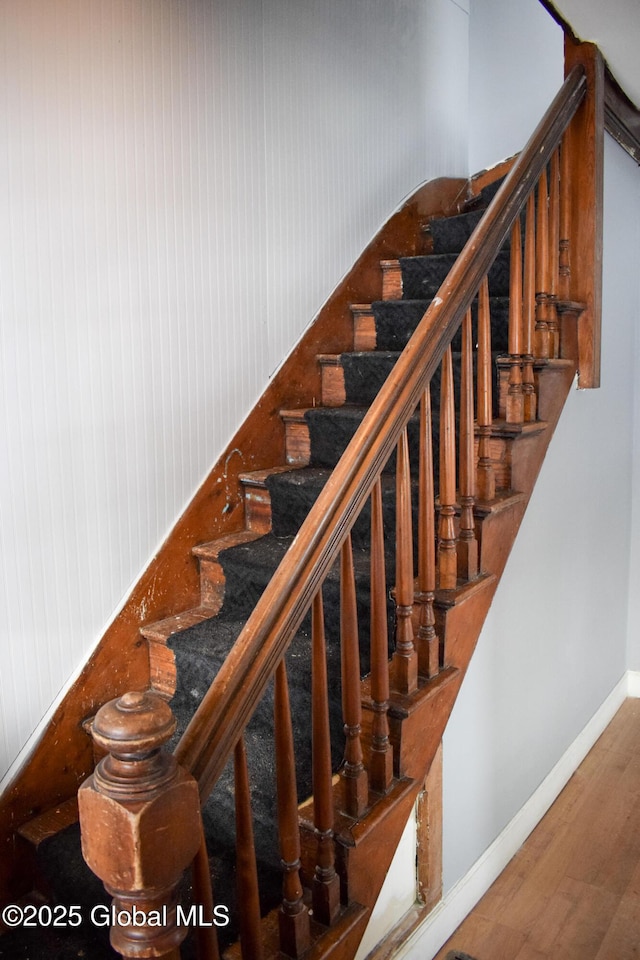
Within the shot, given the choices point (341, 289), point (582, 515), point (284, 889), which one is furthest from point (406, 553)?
point (341, 289)

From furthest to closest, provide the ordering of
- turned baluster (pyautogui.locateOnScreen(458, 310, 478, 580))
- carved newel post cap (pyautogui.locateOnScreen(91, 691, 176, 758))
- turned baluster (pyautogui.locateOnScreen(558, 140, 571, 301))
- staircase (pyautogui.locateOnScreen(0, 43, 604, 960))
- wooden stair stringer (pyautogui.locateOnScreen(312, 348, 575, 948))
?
turned baluster (pyautogui.locateOnScreen(558, 140, 571, 301)) < turned baluster (pyautogui.locateOnScreen(458, 310, 478, 580)) < wooden stair stringer (pyautogui.locateOnScreen(312, 348, 575, 948)) < staircase (pyautogui.locateOnScreen(0, 43, 604, 960)) < carved newel post cap (pyautogui.locateOnScreen(91, 691, 176, 758))

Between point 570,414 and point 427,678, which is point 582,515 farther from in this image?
point 427,678

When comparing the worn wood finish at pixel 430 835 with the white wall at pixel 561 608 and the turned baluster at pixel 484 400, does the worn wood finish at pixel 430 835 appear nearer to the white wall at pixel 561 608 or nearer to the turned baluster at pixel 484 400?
the white wall at pixel 561 608

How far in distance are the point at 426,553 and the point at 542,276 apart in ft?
3.24

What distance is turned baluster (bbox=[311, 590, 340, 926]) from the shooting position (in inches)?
55.1

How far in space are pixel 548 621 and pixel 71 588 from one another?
1.55m

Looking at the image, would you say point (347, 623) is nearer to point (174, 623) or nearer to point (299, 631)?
point (299, 631)

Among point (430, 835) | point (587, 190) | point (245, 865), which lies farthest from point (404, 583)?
point (587, 190)

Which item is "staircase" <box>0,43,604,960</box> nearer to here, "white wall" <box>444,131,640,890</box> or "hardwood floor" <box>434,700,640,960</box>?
"white wall" <box>444,131,640,890</box>

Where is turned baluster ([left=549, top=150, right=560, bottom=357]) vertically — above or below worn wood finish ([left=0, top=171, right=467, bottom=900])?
above

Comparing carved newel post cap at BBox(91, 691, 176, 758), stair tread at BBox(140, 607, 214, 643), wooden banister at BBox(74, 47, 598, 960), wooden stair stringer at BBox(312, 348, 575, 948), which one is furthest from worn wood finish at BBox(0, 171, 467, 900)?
carved newel post cap at BBox(91, 691, 176, 758)

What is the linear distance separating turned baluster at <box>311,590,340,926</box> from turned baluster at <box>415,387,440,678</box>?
0.37 meters

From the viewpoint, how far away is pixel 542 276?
88.1 inches

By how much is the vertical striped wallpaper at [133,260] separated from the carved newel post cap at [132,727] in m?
1.09
